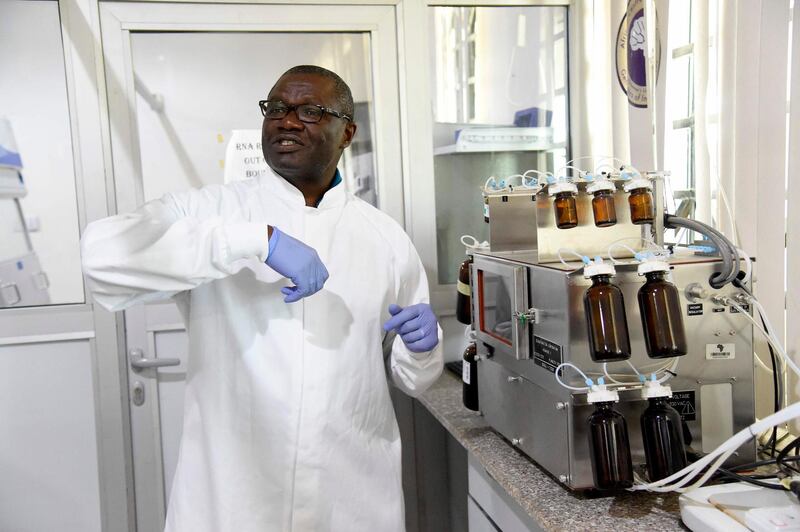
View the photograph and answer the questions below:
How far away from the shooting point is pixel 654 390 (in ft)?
4.15

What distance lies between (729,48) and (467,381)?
3.46 feet

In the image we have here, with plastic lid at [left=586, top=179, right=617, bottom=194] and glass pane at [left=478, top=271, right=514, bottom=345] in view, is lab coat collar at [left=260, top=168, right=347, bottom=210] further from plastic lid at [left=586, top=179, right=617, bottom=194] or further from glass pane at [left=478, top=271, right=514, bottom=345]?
plastic lid at [left=586, top=179, right=617, bottom=194]

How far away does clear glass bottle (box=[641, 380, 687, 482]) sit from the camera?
126 cm

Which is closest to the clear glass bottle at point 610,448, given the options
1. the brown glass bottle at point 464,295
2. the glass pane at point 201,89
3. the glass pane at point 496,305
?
the glass pane at point 496,305

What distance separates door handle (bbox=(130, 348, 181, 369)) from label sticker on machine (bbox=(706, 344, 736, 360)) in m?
1.69

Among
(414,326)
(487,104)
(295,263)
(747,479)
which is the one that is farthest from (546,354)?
(487,104)

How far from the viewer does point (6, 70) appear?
226cm

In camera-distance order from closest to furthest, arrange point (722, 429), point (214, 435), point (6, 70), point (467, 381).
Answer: point (722, 429)
point (214, 435)
point (467, 381)
point (6, 70)

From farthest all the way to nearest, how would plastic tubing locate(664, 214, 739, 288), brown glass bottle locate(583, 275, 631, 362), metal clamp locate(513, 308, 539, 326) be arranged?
1. metal clamp locate(513, 308, 539, 326)
2. plastic tubing locate(664, 214, 739, 288)
3. brown glass bottle locate(583, 275, 631, 362)

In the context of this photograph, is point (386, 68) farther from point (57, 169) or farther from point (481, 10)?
point (57, 169)

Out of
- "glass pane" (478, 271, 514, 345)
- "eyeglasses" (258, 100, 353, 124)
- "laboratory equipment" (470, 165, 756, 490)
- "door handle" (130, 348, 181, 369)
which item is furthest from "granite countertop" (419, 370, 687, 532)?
"door handle" (130, 348, 181, 369)

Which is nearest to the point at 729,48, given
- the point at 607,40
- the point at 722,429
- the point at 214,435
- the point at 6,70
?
the point at 607,40

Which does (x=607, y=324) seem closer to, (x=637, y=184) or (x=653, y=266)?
(x=653, y=266)

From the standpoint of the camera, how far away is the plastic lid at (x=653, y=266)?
1241 millimetres
